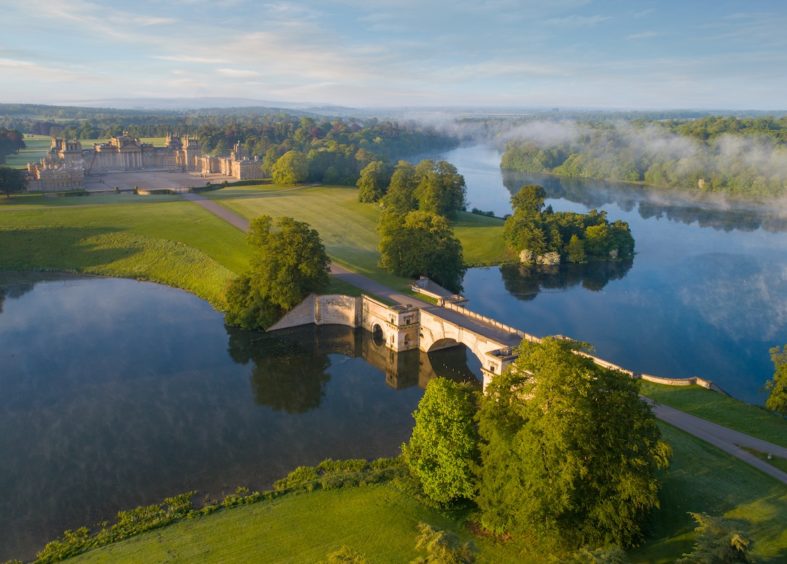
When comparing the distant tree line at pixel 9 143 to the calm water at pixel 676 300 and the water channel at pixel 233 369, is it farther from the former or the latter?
the calm water at pixel 676 300

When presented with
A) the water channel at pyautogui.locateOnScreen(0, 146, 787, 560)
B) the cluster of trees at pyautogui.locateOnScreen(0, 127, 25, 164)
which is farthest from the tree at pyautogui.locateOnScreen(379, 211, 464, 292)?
the cluster of trees at pyautogui.locateOnScreen(0, 127, 25, 164)

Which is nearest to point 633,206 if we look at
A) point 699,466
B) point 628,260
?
point 628,260

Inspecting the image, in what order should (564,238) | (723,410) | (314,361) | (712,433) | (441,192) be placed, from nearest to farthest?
1. (712,433)
2. (723,410)
3. (314,361)
4. (564,238)
5. (441,192)

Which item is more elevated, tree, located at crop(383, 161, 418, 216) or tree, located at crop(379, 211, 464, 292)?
tree, located at crop(383, 161, 418, 216)

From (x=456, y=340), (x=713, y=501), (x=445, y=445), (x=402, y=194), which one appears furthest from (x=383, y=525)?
(x=402, y=194)

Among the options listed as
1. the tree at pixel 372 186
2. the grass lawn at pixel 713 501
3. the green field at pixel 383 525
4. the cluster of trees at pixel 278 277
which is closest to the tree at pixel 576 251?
the tree at pixel 372 186

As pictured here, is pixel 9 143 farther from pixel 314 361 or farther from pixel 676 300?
pixel 676 300

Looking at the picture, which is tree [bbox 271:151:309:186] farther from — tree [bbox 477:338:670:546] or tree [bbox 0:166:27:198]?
tree [bbox 477:338:670:546]
